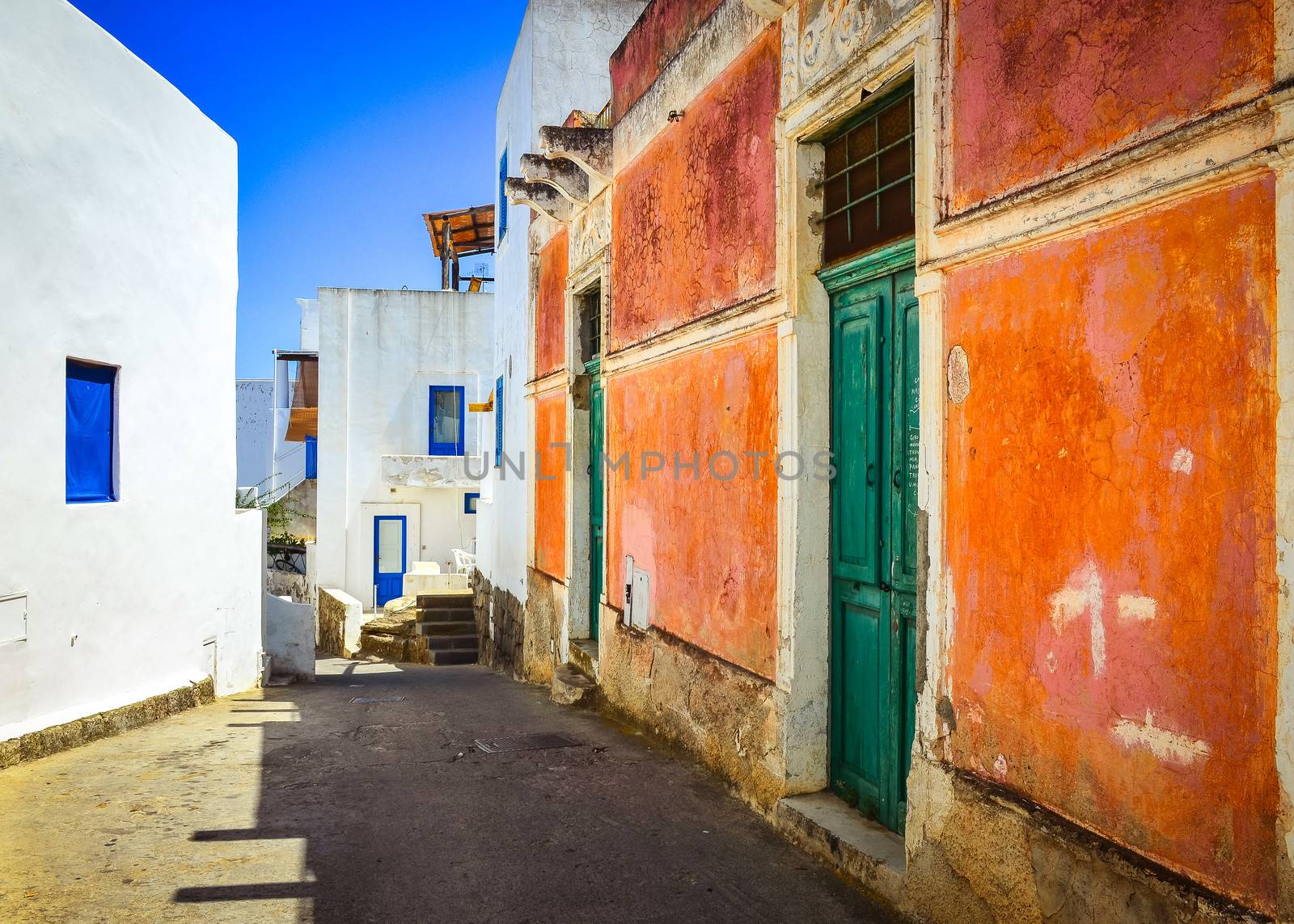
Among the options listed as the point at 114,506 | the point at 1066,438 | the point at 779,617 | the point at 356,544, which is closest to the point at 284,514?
the point at 356,544

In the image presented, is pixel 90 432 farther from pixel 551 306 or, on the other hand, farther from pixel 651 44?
pixel 651 44

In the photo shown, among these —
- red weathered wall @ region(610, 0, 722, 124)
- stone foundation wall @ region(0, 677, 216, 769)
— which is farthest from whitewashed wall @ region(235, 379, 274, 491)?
red weathered wall @ region(610, 0, 722, 124)

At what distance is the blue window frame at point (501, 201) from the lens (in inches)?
536

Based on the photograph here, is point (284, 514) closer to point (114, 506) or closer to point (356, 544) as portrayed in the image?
point (356, 544)

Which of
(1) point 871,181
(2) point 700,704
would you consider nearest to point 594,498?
A: (2) point 700,704

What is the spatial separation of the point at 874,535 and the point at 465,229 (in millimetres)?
21041

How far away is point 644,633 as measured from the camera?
667cm

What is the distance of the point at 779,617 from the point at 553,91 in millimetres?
9164

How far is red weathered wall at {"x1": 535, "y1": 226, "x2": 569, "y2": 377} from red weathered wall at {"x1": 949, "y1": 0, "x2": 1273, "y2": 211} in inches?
249

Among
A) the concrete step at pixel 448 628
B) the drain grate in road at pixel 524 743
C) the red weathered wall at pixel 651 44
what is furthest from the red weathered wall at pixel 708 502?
the concrete step at pixel 448 628

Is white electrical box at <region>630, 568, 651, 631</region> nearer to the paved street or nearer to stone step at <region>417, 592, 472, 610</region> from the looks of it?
the paved street

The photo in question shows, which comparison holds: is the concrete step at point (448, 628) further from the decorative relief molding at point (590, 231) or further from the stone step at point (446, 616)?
the decorative relief molding at point (590, 231)

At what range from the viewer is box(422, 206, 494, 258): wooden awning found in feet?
74.6

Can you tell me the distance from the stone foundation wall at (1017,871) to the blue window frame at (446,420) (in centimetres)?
2086
